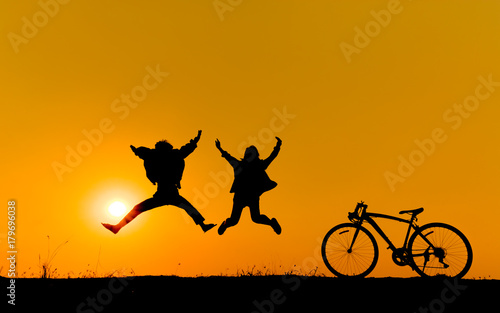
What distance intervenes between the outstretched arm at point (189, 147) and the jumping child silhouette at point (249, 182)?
36.0 inches

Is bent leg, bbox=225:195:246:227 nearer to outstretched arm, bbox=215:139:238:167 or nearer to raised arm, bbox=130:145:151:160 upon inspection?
outstretched arm, bbox=215:139:238:167

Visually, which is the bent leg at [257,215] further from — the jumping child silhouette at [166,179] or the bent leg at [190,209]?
the bent leg at [190,209]

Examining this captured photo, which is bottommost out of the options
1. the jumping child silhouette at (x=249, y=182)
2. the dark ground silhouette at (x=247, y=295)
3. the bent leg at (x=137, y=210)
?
the dark ground silhouette at (x=247, y=295)

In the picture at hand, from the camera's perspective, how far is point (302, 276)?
41.5 feet

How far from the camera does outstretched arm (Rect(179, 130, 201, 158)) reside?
1438 centimetres

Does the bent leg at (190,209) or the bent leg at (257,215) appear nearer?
the bent leg at (190,209)

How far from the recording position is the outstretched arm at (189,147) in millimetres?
14375

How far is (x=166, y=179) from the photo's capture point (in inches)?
564

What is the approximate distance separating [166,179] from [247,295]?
445 cm

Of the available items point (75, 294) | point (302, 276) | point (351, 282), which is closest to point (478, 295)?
point (351, 282)

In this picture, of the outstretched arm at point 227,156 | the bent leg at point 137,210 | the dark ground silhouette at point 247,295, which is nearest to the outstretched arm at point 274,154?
the outstretched arm at point 227,156

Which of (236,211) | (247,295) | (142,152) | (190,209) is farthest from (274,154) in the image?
(247,295)

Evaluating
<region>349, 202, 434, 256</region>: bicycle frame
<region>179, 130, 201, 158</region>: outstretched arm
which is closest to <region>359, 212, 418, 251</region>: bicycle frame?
<region>349, 202, 434, 256</region>: bicycle frame

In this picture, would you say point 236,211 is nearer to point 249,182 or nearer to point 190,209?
point 249,182
